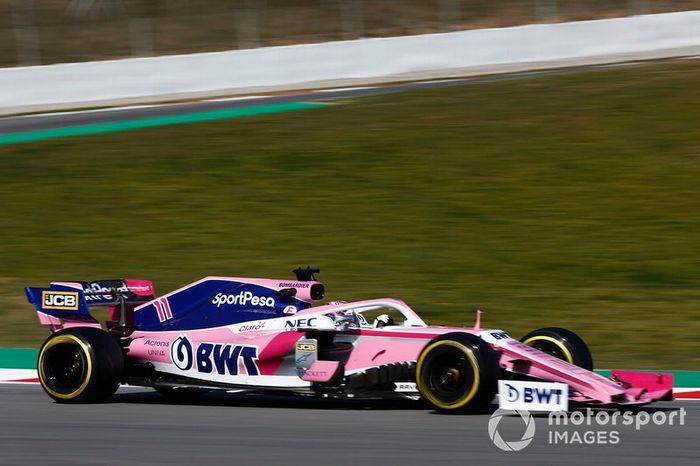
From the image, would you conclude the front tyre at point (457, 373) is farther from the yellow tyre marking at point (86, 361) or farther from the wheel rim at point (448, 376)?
the yellow tyre marking at point (86, 361)

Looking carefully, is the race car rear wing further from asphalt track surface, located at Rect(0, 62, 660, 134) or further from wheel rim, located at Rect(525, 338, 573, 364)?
asphalt track surface, located at Rect(0, 62, 660, 134)

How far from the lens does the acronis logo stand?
Answer: 8.91 m

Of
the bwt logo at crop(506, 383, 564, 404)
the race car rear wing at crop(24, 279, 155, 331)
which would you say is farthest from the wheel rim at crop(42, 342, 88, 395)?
the bwt logo at crop(506, 383, 564, 404)

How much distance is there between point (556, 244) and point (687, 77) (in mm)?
9719

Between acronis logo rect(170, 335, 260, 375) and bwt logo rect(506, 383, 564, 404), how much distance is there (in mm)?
2005

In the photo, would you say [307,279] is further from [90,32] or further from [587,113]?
[90,32]

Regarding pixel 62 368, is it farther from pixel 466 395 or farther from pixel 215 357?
pixel 466 395

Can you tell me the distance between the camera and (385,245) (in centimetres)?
1645

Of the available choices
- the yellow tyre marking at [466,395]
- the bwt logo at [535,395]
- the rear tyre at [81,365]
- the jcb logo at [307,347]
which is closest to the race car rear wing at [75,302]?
the rear tyre at [81,365]

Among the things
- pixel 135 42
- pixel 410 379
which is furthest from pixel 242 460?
pixel 135 42

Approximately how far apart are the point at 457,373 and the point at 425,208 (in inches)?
392

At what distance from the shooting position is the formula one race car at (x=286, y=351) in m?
8.12

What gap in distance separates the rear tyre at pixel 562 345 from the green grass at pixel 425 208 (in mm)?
2243


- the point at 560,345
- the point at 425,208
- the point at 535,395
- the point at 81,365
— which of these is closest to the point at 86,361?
the point at 81,365
